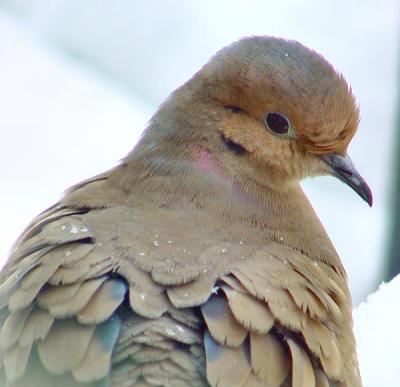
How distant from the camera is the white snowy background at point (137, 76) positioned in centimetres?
423

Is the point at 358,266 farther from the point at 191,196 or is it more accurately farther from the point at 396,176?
the point at 191,196

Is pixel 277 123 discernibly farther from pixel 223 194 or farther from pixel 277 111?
pixel 223 194

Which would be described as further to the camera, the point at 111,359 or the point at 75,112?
the point at 75,112

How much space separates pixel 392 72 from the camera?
4609 millimetres

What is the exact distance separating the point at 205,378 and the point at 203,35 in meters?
2.15

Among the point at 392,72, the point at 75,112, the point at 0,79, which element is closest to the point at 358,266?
the point at 392,72

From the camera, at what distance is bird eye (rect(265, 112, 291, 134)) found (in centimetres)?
309

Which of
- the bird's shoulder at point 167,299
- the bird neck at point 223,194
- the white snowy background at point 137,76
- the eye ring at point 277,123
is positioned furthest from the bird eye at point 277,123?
the white snowy background at point 137,76

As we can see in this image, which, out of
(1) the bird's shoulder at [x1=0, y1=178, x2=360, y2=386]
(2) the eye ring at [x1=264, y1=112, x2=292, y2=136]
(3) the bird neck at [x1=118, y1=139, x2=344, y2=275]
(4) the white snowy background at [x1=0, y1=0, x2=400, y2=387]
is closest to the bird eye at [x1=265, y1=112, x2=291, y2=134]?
(2) the eye ring at [x1=264, y1=112, x2=292, y2=136]

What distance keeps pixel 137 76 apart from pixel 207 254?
5.98ft

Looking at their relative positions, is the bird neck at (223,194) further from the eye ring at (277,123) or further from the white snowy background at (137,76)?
the white snowy background at (137,76)

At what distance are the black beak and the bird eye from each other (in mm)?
137

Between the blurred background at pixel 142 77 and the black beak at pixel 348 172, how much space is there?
1061 millimetres

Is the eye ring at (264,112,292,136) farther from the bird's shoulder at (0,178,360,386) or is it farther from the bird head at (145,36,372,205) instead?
the bird's shoulder at (0,178,360,386)
